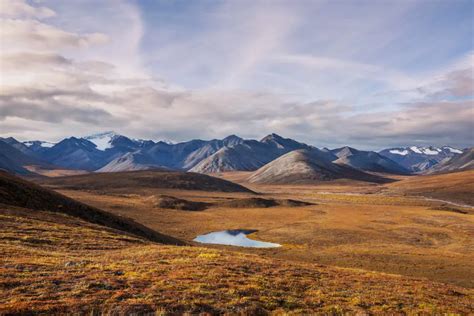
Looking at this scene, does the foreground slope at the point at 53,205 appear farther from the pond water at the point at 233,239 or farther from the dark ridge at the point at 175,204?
the dark ridge at the point at 175,204

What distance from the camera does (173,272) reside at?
78.2 feet

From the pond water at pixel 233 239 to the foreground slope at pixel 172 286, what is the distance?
3773 cm

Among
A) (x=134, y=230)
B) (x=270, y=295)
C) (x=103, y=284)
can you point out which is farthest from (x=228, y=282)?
(x=134, y=230)

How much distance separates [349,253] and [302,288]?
38.1 metres

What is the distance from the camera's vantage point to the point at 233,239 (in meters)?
76.5

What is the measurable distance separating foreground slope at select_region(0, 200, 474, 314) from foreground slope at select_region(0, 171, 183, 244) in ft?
65.3

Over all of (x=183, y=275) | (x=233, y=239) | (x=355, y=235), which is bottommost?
(x=233, y=239)

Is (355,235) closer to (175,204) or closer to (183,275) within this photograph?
(183,275)

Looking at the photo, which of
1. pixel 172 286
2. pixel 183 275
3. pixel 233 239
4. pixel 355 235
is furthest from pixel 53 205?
pixel 355 235

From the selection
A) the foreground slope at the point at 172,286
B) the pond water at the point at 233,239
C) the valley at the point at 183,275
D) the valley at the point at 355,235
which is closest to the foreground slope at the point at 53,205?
the valley at the point at 183,275

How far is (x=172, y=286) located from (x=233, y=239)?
189 feet

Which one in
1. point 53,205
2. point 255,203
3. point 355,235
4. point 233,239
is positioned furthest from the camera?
point 255,203

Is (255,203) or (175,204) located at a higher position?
(175,204)

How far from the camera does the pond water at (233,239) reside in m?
70.1
